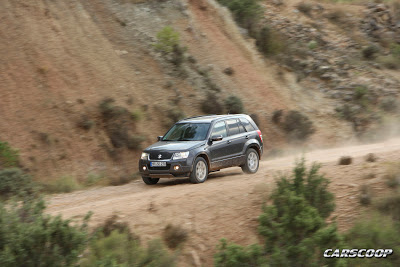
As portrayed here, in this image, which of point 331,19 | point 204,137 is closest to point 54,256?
point 204,137

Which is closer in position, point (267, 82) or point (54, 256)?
point (54, 256)

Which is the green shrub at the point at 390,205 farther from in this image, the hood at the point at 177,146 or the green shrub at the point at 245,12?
the green shrub at the point at 245,12

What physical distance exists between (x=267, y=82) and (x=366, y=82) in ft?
21.3

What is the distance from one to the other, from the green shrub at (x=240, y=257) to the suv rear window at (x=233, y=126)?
701 cm

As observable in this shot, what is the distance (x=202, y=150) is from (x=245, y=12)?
735 inches

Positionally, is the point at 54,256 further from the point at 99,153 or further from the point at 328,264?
the point at 99,153

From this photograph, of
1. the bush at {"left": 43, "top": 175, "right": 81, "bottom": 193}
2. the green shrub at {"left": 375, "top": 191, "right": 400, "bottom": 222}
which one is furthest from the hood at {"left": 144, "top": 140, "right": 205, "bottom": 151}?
the green shrub at {"left": 375, "top": 191, "right": 400, "bottom": 222}

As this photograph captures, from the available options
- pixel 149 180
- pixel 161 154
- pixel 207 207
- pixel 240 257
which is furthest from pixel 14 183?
pixel 240 257

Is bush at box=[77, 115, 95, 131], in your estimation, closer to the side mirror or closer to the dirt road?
the dirt road

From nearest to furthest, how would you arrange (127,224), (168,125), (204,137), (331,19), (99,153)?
(127,224) → (204,137) → (99,153) → (168,125) → (331,19)

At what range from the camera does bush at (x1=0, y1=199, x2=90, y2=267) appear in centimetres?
755

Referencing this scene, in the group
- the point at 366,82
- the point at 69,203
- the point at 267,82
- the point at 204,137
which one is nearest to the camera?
the point at 69,203

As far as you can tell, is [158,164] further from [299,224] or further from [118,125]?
[299,224]

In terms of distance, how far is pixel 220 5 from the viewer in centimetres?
3080
